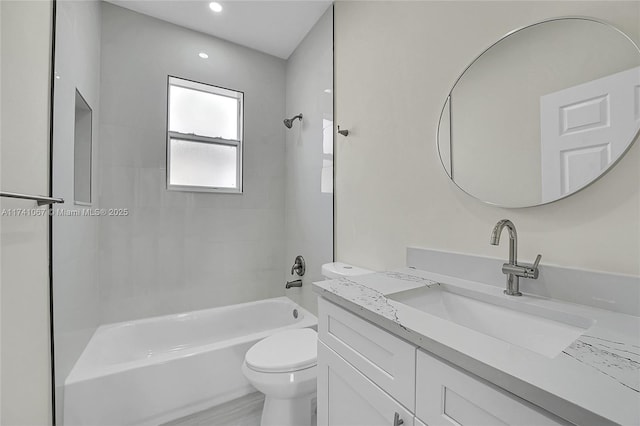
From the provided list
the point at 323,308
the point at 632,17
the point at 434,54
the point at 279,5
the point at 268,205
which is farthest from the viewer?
the point at 268,205

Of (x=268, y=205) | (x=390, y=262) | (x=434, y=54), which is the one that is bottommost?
(x=390, y=262)

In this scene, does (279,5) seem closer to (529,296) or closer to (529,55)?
Answer: (529,55)

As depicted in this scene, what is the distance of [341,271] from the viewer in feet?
5.35

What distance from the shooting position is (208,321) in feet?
7.41

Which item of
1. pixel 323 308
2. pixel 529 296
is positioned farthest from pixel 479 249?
pixel 323 308

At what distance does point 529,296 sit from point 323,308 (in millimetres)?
676

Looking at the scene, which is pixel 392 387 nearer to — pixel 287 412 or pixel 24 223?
pixel 287 412

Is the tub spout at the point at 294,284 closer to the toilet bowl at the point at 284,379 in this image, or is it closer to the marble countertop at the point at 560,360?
the toilet bowl at the point at 284,379

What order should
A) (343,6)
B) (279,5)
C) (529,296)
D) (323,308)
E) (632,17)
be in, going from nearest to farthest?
(632,17) < (529,296) < (323,308) < (343,6) < (279,5)

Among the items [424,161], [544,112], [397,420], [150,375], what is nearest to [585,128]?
[544,112]

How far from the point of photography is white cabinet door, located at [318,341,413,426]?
2.29ft

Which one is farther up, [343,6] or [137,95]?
[343,6]

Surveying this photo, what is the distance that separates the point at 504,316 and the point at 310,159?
1740mm

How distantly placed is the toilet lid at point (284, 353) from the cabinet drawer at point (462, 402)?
89 centimetres
